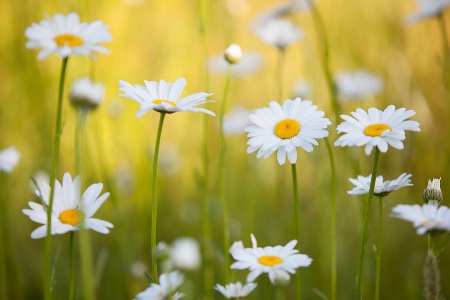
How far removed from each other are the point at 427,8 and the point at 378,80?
66 cm

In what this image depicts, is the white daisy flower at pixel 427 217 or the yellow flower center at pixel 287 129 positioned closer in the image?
the white daisy flower at pixel 427 217

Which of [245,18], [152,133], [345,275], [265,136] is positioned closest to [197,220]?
[345,275]

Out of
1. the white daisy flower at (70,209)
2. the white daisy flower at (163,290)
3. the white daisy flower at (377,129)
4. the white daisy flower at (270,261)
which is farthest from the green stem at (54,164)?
the white daisy flower at (377,129)

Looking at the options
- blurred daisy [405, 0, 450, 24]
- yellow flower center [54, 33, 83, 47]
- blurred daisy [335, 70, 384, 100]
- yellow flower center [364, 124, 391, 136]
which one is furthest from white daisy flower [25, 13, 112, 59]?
blurred daisy [335, 70, 384, 100]

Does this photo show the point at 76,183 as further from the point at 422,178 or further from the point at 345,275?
the point at 422,178

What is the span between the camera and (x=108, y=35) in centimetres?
90

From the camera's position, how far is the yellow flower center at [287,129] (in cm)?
93

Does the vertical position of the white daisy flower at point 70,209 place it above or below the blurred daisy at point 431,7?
below

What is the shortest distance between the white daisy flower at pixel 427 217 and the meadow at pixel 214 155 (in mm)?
442

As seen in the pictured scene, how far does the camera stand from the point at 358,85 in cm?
220

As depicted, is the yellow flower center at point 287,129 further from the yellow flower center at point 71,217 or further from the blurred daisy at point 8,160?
the blurred daisy at point 8,160

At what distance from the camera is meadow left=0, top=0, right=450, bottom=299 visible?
5.33 feet

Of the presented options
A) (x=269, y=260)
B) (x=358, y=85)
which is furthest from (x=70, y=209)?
(x=358, y=85)

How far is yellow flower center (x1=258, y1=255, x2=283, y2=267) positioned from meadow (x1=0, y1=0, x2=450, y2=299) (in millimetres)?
307
